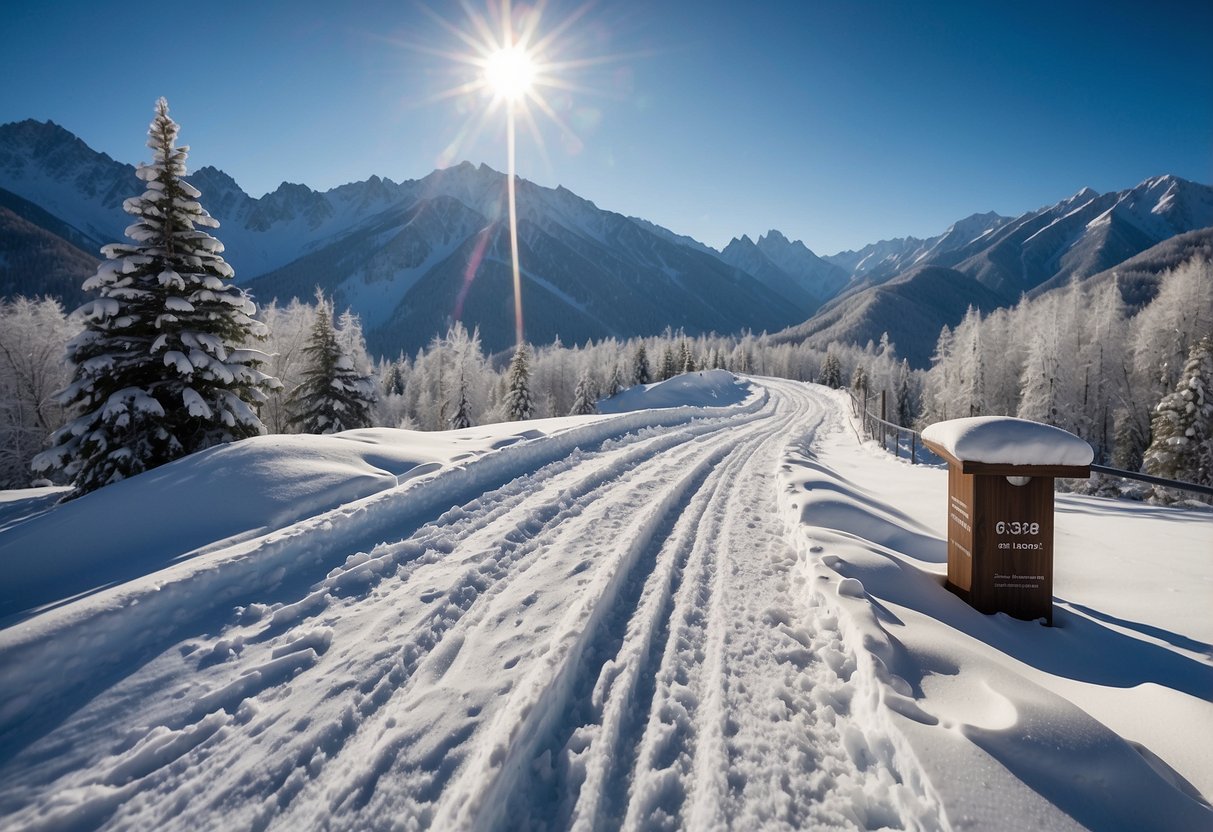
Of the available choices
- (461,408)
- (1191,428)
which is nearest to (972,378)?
(1191,428)

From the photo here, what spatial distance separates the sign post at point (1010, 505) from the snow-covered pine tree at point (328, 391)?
22044 millimetres

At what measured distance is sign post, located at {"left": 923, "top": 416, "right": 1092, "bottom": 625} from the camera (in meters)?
3.86

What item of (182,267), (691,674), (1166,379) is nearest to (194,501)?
(691,674)

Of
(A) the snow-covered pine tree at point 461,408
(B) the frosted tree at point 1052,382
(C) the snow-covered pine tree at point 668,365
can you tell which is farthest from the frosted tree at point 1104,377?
(A) the snow-covered pine tree at point 461,408

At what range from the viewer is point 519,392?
37750 millimetres

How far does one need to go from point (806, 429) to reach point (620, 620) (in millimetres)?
16994

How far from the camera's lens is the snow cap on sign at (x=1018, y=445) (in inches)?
151

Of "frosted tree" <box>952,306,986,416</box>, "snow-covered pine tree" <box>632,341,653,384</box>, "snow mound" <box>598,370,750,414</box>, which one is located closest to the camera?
"snow mound" <box>598,370,750,414</box>

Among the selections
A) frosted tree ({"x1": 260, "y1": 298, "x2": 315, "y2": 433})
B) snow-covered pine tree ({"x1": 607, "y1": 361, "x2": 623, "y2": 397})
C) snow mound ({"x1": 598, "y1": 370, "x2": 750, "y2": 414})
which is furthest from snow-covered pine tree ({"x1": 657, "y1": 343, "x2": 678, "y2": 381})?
frosted tree ({"x1": 260, "y1": 298, "x2": 315, "y2": 433})

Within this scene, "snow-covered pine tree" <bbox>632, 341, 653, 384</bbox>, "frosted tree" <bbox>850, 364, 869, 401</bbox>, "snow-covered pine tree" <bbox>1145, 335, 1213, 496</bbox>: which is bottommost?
"snow-covered pine tree" <bbox>1145, 335, 1213, 496</bbox>

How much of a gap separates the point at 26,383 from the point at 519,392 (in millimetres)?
26051

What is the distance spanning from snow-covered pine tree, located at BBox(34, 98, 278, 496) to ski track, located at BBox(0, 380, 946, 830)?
337 inches

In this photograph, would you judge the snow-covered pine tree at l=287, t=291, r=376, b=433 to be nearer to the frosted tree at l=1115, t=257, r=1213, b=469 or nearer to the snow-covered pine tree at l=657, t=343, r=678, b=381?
the snow-covered pine tree at l=657, t=343, r=678, b=381

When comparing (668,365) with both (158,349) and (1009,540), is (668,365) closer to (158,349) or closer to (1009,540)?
(158,349)
